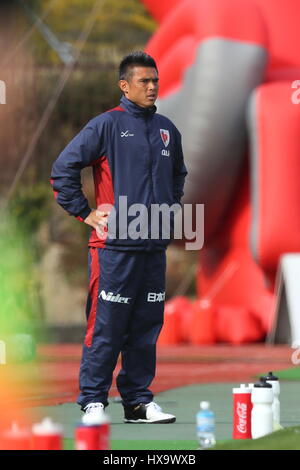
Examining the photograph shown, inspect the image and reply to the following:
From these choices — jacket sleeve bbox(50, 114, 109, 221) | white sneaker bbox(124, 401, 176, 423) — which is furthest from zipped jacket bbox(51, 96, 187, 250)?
white sneaker bbox(124, 401, 176, 423)

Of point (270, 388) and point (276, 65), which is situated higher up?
point (276, 65)

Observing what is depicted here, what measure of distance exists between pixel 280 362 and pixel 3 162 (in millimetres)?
10436

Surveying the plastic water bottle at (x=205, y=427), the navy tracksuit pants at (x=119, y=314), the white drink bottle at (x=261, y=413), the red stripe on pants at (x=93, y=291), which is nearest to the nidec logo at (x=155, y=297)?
the navy tracksuit pants at (x=119, y=314)

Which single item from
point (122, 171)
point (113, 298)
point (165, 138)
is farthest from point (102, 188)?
point (113, 298)

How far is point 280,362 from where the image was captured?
11695 millimetres

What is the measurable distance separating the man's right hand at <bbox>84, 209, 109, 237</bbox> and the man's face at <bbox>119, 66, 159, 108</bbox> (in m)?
0.54

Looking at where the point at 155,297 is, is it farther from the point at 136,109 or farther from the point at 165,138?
the point at 136,109

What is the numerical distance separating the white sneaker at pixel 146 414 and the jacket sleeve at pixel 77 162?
942 millimetres

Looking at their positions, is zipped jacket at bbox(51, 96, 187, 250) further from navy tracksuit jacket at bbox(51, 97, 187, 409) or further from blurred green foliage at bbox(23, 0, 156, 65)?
blurred green foliage at bbox(23, 0, 156, 65)

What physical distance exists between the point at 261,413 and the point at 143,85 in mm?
1699

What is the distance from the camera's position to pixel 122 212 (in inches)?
223

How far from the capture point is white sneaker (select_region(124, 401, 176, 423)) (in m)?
5.96

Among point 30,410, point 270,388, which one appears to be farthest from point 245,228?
point 270,388
